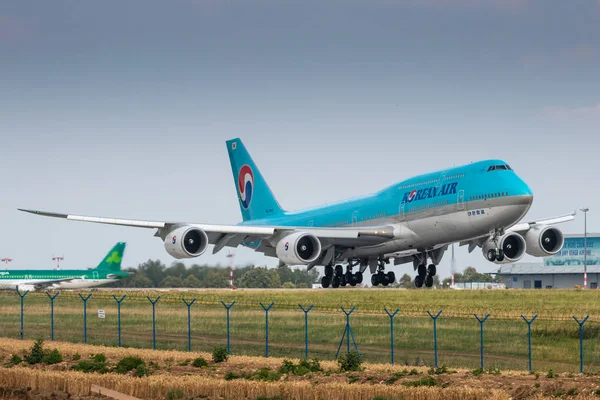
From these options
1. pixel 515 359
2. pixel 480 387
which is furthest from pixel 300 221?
pixel 480 387

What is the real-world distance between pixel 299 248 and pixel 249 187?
19.4m

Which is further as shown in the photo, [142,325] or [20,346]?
[142,325]

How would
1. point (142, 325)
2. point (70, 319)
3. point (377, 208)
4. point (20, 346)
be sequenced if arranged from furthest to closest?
point (70, 319) → point (142, 325) → point (377, 208) → point (20, 346)

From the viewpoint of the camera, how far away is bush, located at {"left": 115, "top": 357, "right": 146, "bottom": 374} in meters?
42.9

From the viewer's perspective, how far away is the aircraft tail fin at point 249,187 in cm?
8094

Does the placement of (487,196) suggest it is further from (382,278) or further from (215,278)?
(215,278)

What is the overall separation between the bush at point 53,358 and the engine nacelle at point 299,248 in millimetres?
20024

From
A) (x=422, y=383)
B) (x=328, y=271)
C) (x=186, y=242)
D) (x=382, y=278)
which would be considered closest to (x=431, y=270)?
(x=382, y=278)

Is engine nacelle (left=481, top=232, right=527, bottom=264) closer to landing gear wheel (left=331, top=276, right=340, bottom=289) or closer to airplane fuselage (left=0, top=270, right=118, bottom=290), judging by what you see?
landing gear wheel (left=331, top=276, right=340, bottom=289)

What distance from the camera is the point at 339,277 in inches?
2800

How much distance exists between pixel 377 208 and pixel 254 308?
20206 millimetres

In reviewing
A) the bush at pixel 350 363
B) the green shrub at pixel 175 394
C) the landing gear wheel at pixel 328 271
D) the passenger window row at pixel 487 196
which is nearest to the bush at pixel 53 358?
→ the green shrub at pixel 175 394

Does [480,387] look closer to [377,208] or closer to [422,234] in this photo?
[422,234]

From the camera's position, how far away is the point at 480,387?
37.2 m
